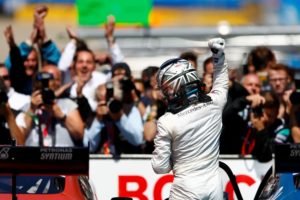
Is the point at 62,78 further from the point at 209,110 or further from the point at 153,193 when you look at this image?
the point at 209,110

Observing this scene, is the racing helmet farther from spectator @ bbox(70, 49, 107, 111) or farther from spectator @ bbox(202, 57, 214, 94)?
spectator @ bbox(70, 49, 107, 111)

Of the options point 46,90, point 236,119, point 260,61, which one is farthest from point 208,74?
point 46,90

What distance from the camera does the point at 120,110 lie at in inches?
424

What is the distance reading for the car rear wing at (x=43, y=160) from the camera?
7480mm

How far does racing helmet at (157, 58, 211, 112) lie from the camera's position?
7.75 m

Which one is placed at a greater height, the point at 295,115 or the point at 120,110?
the point at 120,110

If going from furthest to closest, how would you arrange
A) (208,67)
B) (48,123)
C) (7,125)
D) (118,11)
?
(118,11) → (208,67) → (48,123) → (7,125)

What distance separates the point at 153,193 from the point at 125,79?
4.45 ft

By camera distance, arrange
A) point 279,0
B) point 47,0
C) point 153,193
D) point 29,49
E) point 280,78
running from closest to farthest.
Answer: point 153,193 < point 280,78 < point 29,49 < point 279,0 < point 47,0

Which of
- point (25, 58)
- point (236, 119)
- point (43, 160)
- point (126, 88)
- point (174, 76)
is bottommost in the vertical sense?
point (43, 160)

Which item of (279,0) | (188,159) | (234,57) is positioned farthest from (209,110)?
(279,0)

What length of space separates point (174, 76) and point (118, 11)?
19.5ft

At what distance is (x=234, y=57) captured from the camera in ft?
47.1

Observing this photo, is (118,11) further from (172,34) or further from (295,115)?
(295,115)
